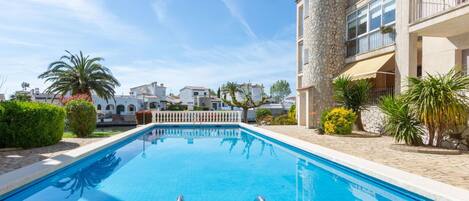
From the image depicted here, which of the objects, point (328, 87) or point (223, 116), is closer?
point (328, 87)

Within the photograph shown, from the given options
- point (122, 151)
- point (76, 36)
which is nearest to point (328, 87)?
point (122, 151)

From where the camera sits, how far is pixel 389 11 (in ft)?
58.6

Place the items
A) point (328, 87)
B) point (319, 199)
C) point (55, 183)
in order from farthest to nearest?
1. point (328, 87)
2. point (55, 183)
3. point (319, 199)

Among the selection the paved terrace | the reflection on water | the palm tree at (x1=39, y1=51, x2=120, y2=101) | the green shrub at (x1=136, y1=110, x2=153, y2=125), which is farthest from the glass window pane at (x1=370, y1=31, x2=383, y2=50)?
the palm tree at (x1=39, y1=51, x2=120, y2=101)

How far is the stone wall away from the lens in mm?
17791

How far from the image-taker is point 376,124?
719 inches

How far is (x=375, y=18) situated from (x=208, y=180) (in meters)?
16.0

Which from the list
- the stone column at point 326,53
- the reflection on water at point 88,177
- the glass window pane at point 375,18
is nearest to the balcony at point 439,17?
the glass window pane at point 375,18

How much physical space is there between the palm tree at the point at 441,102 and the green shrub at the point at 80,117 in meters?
16.0

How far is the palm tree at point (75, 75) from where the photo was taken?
3756 centimetres

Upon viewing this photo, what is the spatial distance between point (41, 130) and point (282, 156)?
9808 millimetres

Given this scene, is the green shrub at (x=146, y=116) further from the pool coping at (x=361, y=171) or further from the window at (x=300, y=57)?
the pool coping at (x=361, y=171)

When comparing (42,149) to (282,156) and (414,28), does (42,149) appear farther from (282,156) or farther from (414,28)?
(414,28)

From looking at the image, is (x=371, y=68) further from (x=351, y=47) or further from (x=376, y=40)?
(x=351, y=47)
